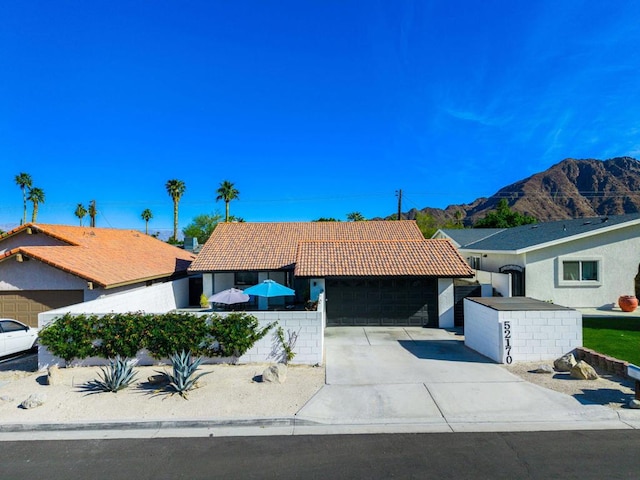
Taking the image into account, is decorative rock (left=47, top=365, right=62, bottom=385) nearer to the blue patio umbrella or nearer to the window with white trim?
the blue patio umbrella

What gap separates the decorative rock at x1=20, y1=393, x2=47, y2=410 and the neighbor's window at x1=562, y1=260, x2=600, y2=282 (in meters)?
23.0

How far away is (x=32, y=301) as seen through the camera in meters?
15.2

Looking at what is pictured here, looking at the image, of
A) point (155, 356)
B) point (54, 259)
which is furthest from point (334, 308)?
point (54, 259)

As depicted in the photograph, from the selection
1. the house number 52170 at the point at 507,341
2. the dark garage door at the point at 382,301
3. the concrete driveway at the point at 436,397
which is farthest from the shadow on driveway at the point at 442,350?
the dark garage door at the point at 382,301

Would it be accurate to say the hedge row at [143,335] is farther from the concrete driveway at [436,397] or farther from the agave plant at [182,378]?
the concrete driveway at [436,397]

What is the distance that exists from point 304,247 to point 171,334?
30.2ft

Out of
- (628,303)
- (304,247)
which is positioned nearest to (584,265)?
(628,303)

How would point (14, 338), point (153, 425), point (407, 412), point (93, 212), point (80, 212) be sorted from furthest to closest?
point (80, 212), point (93, 212), point (14, 338), point (407, 412), point (153, 425)

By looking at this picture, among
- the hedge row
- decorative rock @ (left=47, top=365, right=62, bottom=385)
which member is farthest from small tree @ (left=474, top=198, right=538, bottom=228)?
decorative rock @ (left=47, top=365, right=62, bottom=385)

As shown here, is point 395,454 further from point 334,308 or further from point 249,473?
point 334,308

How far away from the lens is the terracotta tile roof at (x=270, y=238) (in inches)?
792

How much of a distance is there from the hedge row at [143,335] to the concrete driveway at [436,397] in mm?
3150

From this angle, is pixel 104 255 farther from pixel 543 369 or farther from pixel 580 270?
pixel 580 270

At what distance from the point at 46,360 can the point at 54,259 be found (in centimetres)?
597
